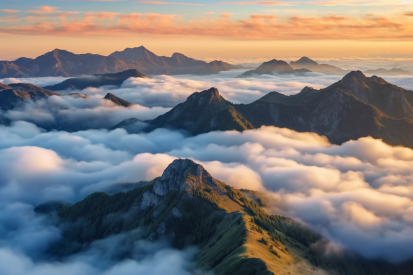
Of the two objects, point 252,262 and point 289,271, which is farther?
point 289,271

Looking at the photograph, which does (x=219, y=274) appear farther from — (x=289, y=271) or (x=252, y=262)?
(x=289, y=271)

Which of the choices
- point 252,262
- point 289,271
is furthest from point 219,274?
point 289,271

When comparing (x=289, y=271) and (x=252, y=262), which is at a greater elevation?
(x=252, y=262)
